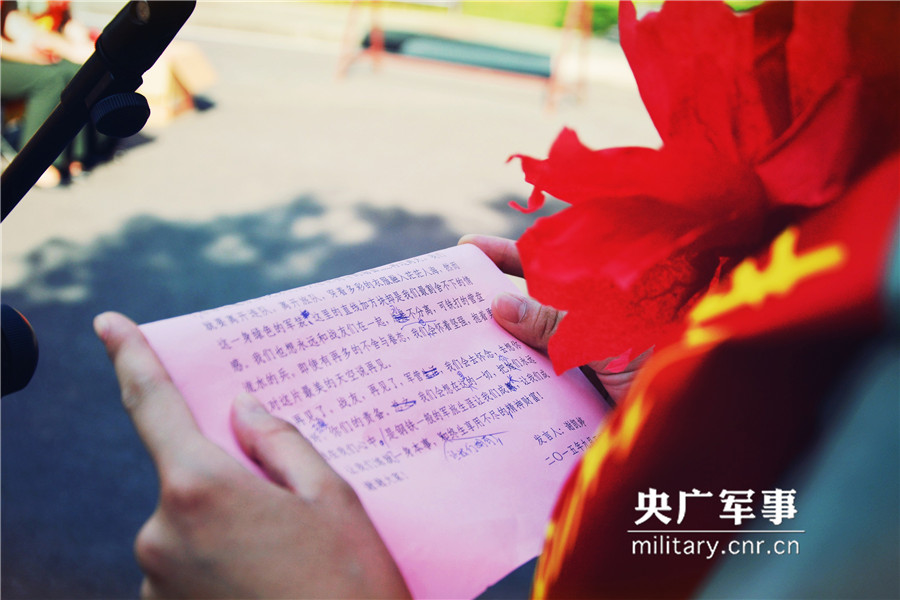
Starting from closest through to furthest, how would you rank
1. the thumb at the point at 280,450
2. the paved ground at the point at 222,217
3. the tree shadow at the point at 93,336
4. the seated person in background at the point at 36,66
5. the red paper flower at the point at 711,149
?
the red paper flower at the point at 711,149 < the thumb at the point at 280,450 < the tree shadow at the point at 93,336 < the paved ground at the point at 222,217 < the seated person in background at the point at 36,66

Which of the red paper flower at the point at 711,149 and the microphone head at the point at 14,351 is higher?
the red paper flower at the point at 711,149

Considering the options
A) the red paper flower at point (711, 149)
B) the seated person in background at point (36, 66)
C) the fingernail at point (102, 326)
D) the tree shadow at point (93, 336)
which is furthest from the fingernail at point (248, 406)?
the seated person in background at point (36, 66)

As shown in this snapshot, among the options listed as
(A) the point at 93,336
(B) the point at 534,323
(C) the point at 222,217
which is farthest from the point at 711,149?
(C) the point at 222,217

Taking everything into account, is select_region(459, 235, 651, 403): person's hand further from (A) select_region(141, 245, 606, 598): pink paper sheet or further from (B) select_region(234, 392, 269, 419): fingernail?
(B) select_region(234, 392, 269, 419): fingernail

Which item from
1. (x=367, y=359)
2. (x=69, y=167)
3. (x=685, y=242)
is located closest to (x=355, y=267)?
(x=69, y=167)

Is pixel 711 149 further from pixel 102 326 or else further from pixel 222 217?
pixel 222 217

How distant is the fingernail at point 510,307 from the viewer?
648 mm

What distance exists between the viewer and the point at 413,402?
1.79 ft

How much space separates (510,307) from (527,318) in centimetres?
2

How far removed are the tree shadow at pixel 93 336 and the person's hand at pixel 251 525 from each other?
51.0 inches

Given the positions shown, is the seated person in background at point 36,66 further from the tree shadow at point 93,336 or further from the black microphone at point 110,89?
the black microphone at point 110,89

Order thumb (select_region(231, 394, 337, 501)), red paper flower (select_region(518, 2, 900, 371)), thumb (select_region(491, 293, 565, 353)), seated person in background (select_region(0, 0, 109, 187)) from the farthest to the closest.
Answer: seated person in background (select_region(0, 0, 109, 187))
thumb (select_region(491, 293, 565, 353))
thumb (select_region(231, 394, 337, 501))
red paper flower (select_region(518, 2, 900, 371))

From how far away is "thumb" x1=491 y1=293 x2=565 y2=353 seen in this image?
637 mm

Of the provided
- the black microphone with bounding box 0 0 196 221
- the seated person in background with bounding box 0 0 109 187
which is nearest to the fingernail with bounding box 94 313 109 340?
the black microphone with bounding box 0 0 196 221
